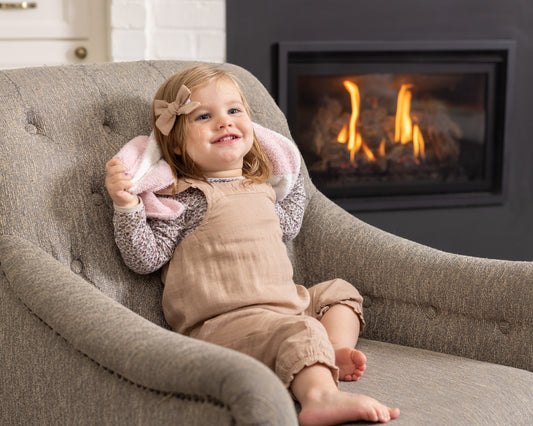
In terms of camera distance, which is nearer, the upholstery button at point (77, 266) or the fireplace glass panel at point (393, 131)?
the upholstery button at point (77, 266)

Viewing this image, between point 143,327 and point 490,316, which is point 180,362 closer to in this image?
point 143,327

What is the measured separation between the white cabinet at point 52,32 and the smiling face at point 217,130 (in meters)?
1.34

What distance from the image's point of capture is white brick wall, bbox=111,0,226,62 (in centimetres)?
256

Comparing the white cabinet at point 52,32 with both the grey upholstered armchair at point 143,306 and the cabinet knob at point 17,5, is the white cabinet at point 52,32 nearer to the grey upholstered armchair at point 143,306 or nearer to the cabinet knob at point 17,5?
the cabinet knob at point 17,5

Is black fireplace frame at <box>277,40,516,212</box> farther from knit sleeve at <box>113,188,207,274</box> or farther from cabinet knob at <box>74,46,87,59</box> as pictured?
knit sleeve at <box>113,188,207,274</box>

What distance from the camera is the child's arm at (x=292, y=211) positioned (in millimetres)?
1568

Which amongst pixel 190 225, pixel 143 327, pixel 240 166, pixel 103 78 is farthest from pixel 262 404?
pixel 103 78

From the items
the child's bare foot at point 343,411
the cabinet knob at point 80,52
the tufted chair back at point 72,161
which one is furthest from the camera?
the cabinet knob at point 80,52

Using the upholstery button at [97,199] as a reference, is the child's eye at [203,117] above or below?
above

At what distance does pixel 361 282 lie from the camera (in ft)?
5.12

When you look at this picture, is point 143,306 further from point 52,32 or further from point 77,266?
point 52,32

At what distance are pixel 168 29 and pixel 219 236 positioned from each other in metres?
1.37

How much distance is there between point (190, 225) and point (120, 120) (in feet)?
0.83

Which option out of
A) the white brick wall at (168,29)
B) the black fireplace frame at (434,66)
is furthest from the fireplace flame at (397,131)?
the white brick wall at (168,29)
